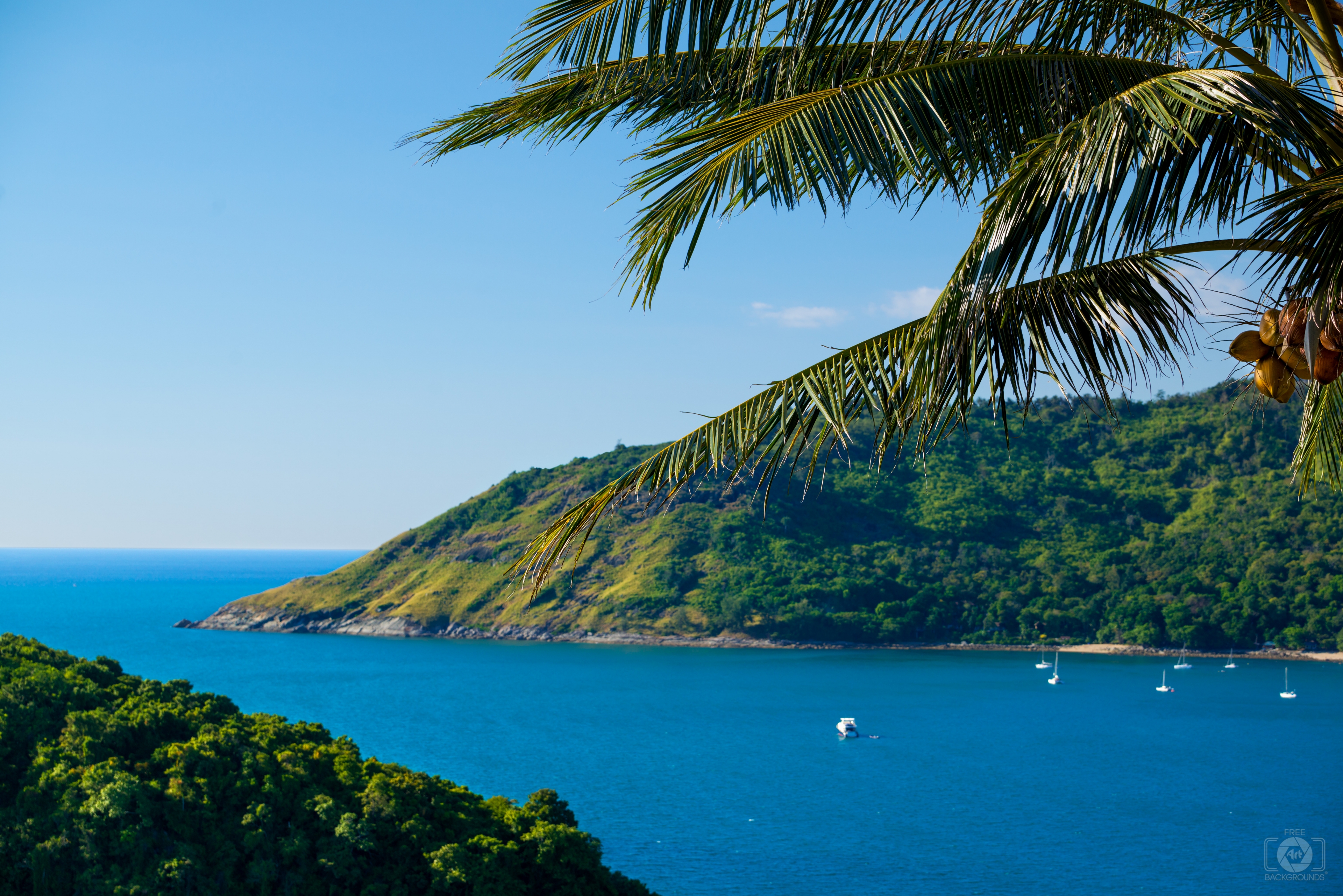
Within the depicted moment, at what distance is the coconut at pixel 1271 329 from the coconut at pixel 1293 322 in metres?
0.01

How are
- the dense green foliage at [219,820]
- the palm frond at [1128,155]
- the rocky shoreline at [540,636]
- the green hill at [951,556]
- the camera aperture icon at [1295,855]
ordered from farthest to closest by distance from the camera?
1. the green hill at [951,556]
2. the rocky shoreline at [540,636]
3. the camera aperture icon at [1295,855]
4. the dense green foliage at [219,820]
5. the palm frond at [1128,155]

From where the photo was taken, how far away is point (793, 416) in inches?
95.7

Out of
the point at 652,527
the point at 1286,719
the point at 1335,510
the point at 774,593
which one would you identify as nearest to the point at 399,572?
the point at 652,527

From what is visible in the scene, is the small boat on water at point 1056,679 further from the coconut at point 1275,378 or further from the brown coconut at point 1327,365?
the brown coconut at point 1327,365

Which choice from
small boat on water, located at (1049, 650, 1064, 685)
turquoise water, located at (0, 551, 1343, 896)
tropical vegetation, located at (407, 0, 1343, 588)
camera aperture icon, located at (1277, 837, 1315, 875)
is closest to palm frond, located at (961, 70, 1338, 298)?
tropical vegetation, located at (407, 0, 1343, 588)

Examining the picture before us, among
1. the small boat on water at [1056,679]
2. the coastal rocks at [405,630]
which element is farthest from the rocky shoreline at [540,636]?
the small boat on water at [1056,679]

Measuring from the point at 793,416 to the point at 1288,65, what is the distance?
1.65 metres

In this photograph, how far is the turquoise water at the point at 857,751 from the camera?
27.8 meters

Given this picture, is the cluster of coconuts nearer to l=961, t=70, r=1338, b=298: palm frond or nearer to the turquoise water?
l=961, t=70, r=1338, b=298: palm frond

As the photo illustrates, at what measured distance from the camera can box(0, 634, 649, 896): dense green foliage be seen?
14.0 metres

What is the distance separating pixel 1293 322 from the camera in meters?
1.97

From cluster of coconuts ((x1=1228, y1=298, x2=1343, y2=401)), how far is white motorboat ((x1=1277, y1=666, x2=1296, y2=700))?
6152 centimetres

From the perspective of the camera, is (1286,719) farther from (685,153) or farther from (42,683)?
(685,153)

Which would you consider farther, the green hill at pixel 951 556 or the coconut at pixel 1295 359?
the green hill at pixel 951 556
